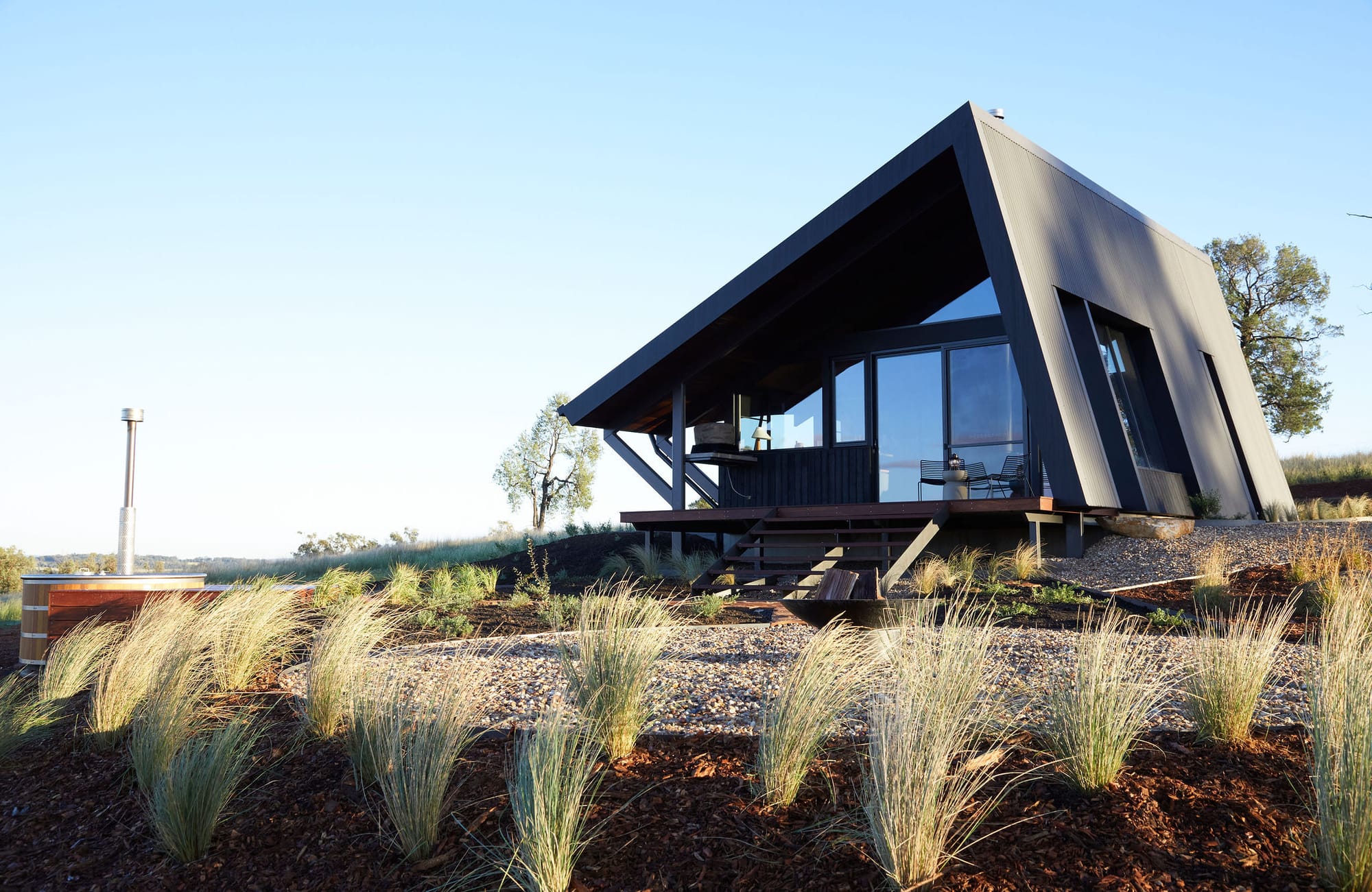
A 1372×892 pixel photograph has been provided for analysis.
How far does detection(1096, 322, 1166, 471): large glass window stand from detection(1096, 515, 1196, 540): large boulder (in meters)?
1.25

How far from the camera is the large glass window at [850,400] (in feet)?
44.5

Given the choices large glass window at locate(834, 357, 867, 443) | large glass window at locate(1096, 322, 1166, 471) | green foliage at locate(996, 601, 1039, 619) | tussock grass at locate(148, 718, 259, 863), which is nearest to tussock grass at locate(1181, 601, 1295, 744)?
green foliage at locate(996, 601, 1039, 619)

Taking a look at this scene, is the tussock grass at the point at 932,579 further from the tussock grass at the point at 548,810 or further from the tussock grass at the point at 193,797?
the tussock grass at the point at 193,797

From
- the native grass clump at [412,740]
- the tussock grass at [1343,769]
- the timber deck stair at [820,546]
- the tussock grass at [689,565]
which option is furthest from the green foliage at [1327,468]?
the native grass clump at [412,740]

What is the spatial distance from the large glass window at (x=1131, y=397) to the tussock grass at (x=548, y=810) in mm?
10775

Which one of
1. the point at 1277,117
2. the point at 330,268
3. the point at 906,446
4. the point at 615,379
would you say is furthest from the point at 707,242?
the point at 1277,117

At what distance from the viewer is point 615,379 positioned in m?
12.8

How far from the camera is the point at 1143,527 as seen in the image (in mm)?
10992

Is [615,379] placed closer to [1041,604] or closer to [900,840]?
[1041,604]

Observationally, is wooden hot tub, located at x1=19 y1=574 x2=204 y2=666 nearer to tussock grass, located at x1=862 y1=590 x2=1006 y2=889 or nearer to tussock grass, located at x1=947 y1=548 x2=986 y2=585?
tussock grass, located at x1=862 y1=590 x2=1006 y2=889

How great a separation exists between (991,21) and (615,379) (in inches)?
236

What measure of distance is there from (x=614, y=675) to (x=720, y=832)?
96 centimetres

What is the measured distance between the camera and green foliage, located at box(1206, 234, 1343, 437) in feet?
79.9

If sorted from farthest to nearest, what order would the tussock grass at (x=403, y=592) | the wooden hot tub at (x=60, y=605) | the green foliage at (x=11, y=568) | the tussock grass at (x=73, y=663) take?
the green foliage at (x=11, y=568)
the tussock grass at (x=403, y=592)
the wooden hot tub at (x=60, y=605)
the tussock grass at (x=73, y=663)
